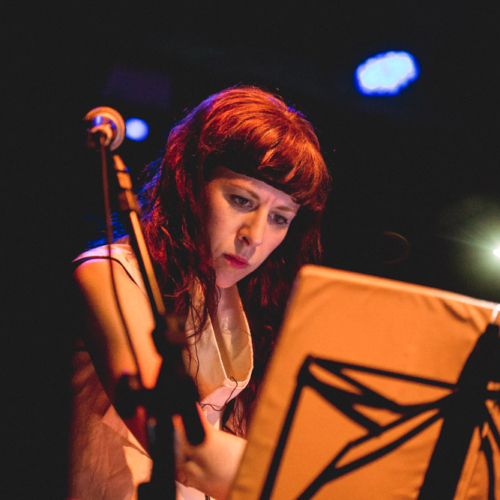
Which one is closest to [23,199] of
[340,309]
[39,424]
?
[39,424]

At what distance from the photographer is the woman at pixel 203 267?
1.17m

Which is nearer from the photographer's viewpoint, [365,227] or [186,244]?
[186,244]

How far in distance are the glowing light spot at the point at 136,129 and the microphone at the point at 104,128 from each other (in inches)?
69.6

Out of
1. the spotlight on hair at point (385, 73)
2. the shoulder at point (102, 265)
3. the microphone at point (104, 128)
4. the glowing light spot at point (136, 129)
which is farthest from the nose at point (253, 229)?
the spotlight on hair at point (385, 73)

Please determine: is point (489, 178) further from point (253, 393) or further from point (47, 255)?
point (47, 255)

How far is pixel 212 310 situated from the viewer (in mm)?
1645

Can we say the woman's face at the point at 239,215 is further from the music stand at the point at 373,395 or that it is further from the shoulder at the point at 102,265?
the music stand at the point at 373,395

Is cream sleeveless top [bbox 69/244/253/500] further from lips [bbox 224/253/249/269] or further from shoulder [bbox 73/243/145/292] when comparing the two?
lips [bbox 224/253/249/269]

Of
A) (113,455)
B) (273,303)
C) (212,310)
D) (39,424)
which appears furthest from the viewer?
(273,303)

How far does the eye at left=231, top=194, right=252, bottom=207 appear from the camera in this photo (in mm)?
1539

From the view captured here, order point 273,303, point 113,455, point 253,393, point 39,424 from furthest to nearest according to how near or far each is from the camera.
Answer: point 273,303, point 253,393, point 39,424, point 113,455

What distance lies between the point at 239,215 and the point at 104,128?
2.21 feet

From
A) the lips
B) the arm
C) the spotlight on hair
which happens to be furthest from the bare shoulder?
the spotlight on hair

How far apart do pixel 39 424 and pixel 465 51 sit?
3294 millimetres
